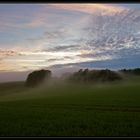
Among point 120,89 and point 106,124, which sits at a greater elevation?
point 106,124

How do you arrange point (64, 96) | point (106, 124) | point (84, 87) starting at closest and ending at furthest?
point (106, 124) < point (64, 96) < point (84, 87)

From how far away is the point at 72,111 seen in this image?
1373cm

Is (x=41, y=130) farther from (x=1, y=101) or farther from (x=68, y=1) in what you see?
(x=1, y=101)

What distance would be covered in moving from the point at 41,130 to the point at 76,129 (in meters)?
0.80

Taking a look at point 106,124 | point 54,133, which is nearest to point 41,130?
point 54,133

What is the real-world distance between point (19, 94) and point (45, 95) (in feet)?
5.70

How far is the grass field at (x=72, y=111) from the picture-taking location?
8.30 meters

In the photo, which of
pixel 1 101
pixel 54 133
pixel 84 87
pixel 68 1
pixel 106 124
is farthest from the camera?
pixel 84 87

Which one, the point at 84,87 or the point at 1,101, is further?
the point at 84,87

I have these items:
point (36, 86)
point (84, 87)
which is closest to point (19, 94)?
point (36, 86)

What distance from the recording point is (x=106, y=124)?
9.44 m

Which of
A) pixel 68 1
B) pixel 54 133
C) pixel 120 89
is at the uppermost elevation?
pixel 68 1

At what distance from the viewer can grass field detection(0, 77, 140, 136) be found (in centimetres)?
830

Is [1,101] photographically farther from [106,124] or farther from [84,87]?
[106,124]
